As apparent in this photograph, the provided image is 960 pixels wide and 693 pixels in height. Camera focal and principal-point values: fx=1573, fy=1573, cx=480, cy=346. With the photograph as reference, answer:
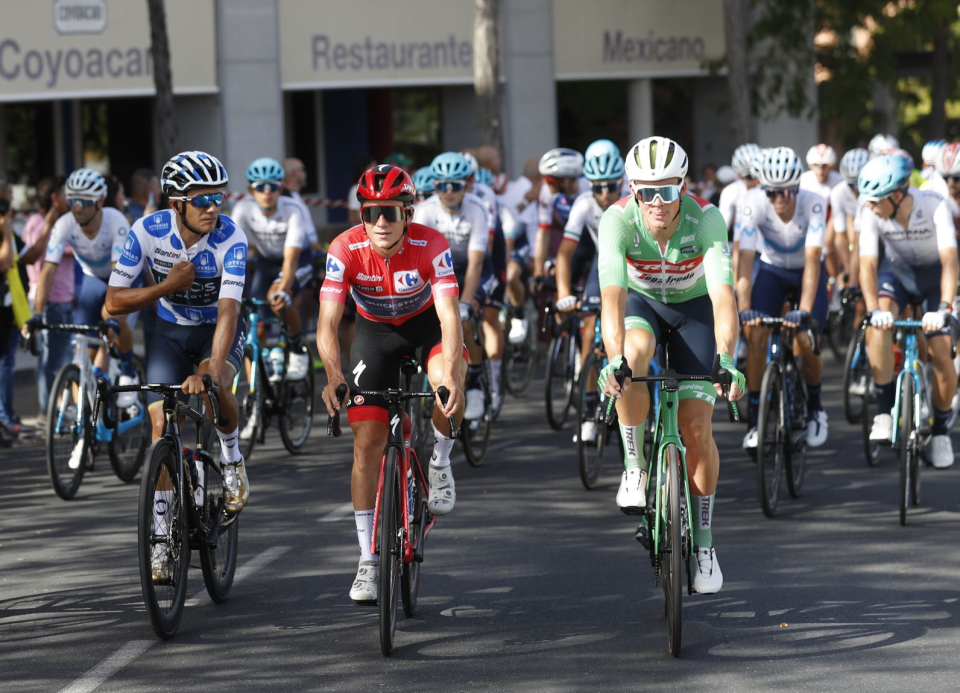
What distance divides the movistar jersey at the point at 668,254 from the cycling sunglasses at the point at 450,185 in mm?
4449

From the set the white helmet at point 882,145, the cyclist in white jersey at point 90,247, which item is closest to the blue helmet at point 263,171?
the cyclist in white jersey at point 90,247

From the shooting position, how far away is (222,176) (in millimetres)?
7551

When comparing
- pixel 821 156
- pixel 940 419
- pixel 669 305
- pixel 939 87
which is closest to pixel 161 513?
pixel 669 305

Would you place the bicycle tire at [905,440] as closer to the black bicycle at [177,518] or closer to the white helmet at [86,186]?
the black bicycle at [177,518]

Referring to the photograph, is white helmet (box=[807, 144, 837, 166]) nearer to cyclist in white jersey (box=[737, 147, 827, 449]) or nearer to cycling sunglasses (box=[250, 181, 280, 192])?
cyclist in white jersey (box=[737, 147, 827, 449])

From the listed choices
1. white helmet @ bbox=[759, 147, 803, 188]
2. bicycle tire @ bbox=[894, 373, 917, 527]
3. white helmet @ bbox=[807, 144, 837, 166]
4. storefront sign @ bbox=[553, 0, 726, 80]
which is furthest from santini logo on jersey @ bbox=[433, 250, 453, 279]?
storefront sign @ bbox=[553, 0, 726, 80]

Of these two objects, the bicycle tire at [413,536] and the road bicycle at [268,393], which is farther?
the road bicycle at [268,393]

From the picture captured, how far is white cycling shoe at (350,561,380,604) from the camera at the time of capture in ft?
22.2

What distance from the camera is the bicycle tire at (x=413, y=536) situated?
694 centimetres

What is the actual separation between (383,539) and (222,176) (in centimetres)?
217

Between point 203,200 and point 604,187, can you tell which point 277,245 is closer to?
point 604,187

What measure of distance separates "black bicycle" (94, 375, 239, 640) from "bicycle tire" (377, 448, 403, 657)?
3.15ft

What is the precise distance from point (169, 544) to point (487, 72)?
15.5 m

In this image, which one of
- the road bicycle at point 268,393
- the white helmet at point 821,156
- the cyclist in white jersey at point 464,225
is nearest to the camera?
the cyclist in white jersey at point 464,225
